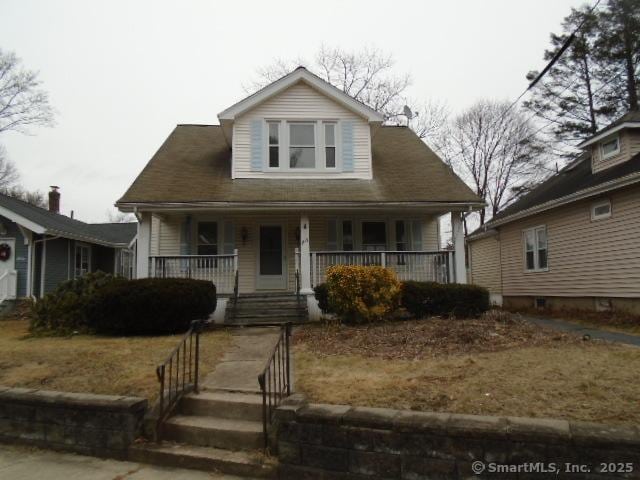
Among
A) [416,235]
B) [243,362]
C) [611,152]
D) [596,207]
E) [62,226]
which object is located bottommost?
[243,362]

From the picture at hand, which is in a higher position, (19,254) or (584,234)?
(584,234)

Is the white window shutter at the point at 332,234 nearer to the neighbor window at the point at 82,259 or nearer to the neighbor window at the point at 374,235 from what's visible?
the neighbor window at the point at 374,235

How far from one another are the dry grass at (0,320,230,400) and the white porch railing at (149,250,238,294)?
9.35 feet

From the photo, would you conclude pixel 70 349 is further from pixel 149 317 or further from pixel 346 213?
pixel 346 213

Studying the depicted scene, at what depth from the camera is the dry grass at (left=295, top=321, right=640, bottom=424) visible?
15.5 feet

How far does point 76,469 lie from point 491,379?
4.42 m

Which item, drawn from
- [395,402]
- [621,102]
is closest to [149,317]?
[395,402]

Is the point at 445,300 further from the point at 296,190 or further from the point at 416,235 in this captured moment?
the point at 296,190

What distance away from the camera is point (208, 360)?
7.52m

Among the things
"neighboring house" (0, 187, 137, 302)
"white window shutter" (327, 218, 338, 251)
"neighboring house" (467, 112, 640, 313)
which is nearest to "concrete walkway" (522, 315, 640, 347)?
"neighboring house" (467, 112, 640, 313)

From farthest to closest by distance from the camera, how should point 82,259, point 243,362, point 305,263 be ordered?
point 82,259 → point 305,263 → point 243,362

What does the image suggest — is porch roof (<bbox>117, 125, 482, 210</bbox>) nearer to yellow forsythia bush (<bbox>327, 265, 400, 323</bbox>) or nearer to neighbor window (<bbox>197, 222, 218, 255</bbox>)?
neighbor window (<bbox>197, 222, 218, 255</bbox>)

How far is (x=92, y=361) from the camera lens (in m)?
7.27

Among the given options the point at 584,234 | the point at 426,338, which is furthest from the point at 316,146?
the point at 584,234
